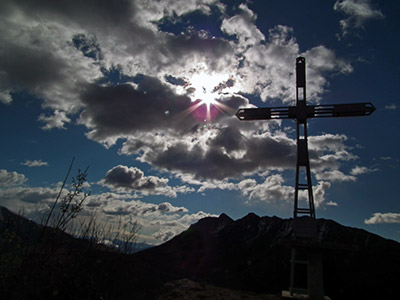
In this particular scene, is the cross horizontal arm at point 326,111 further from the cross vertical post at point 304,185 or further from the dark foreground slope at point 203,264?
the dark foreground slope at point 203,264

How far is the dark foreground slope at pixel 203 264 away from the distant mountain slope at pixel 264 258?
114 mm

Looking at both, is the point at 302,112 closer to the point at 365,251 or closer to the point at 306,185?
the point at 306,185

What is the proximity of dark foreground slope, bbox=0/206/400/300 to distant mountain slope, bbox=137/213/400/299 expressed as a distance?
0.37 feet

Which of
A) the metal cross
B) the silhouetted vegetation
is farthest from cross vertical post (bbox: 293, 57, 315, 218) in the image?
the silhouetted vegetation

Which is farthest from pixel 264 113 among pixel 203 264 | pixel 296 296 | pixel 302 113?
pixel 203 264

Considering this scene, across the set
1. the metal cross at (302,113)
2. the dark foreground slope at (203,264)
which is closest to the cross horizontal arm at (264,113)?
the metal cross at (302,113)

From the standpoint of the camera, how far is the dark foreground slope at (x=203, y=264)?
201 inches

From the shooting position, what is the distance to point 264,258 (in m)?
60.5

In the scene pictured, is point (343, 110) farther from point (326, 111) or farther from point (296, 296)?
point (296, 296)

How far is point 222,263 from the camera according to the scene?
6938cm

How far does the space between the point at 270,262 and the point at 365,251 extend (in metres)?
19.1

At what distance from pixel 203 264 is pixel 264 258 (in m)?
17.2

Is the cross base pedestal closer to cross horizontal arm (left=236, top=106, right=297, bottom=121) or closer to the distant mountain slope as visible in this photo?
the distant mountain slope

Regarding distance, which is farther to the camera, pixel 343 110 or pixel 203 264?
pixel 203 264
